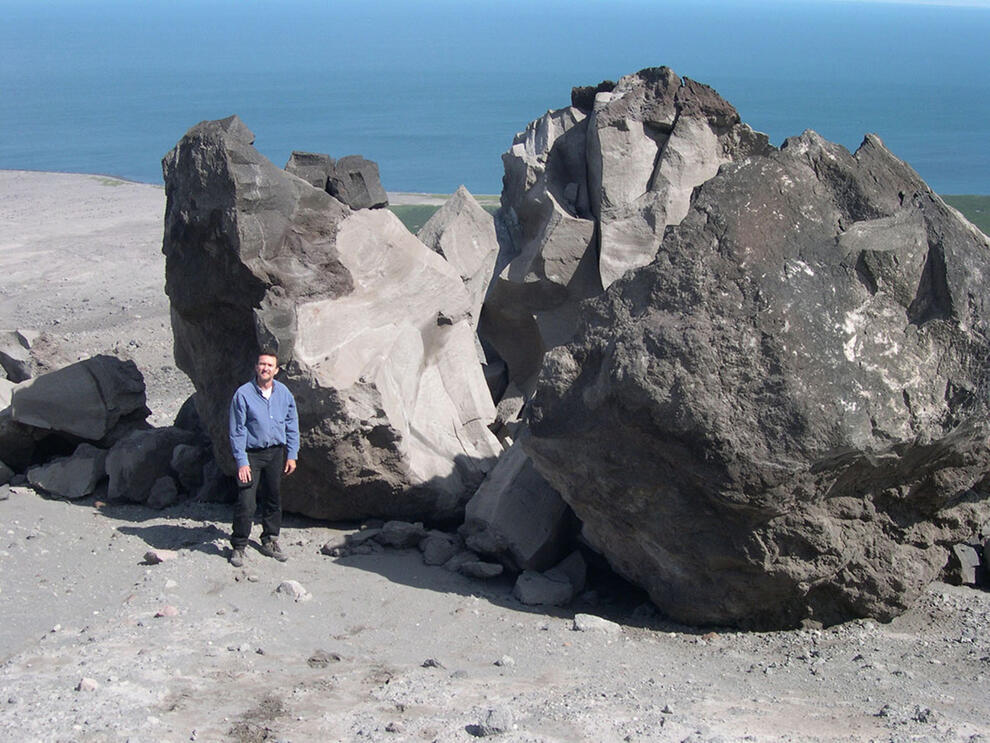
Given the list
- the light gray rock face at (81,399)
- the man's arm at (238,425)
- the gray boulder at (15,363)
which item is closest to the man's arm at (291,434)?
the man's arm at (238,425)

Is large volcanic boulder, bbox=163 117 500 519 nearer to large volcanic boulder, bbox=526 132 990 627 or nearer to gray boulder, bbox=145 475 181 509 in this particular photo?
gray boulder, bbox=145 475 181 509

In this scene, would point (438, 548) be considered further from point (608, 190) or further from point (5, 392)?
point (5, 392)

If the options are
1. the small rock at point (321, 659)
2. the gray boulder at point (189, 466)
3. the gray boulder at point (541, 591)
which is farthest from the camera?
the gray boulder at point (189, 466)

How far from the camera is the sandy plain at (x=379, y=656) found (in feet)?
14.4

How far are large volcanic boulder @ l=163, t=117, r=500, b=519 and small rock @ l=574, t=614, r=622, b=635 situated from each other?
5.05 ft

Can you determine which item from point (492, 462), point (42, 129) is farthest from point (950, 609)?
point (42, 129)

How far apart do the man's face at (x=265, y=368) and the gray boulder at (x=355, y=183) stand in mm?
1611

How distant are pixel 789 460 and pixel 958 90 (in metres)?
49.1

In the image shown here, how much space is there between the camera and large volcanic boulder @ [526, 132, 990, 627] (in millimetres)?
5059

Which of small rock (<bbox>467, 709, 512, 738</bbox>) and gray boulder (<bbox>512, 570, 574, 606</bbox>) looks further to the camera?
gray boulder (<bbox>512, 570, 574, 606</bbox>)

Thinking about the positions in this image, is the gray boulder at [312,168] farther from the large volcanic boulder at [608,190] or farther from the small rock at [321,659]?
the small rock at [321,659]

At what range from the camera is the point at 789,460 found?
4.98 meters

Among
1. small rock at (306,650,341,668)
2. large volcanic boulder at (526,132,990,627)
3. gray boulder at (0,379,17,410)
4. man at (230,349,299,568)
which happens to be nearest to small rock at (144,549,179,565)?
man at (230,349,299,568)

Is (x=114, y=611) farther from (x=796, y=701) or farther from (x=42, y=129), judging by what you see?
(x=42, y=129)
